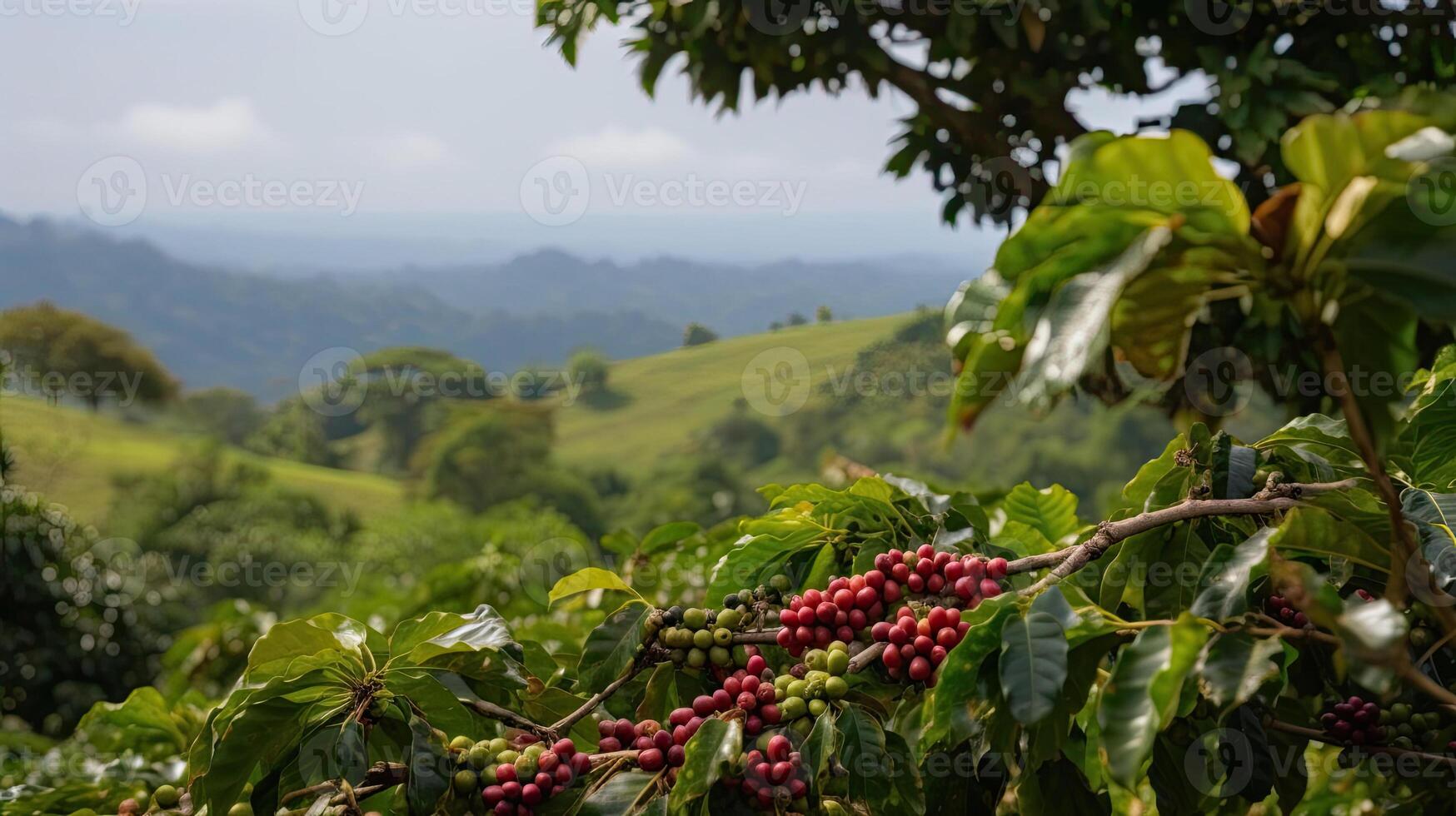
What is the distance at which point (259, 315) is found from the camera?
115 feet

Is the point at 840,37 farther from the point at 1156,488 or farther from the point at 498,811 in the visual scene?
the point at 498,811

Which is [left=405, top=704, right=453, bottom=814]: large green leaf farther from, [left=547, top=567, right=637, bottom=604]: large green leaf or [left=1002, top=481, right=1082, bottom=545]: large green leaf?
[left=1002, top=481, right=1082, bottom=545]: large green leaf

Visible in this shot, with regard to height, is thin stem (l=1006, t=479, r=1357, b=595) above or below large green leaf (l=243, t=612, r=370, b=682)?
above

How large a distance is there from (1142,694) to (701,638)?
1.05 feet

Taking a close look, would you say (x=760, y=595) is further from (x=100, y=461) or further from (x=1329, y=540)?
(x=100, y=461)

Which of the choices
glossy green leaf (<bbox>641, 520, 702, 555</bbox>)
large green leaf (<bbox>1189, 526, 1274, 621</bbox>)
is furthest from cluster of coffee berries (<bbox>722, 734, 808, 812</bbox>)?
glossy green leaf (<bbox>641, 520, 702, 555</bbox>)

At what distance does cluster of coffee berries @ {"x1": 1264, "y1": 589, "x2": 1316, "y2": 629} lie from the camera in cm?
64

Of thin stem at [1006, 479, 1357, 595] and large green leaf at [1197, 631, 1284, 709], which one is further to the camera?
thin stem at [1006, 479, 1357, 595]

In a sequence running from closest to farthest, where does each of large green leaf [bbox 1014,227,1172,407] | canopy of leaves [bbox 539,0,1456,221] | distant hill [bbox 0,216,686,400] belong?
large green leaf [bbox 1014,227,1172,407] < canopy of leaves [bbox 539,0,1456,221] < distant hill [bbox 0,216,686,400]

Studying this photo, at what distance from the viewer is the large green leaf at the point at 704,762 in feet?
1.89

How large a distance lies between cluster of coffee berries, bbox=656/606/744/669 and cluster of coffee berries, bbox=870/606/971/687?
12cm

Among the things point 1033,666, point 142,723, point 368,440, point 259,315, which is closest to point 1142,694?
point 1033,666

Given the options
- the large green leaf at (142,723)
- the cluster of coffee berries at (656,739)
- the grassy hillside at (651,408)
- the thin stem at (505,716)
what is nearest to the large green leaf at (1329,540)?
the cluster of coffee berries at (656,739)

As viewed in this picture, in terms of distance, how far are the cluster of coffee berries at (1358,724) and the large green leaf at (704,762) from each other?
41cm
